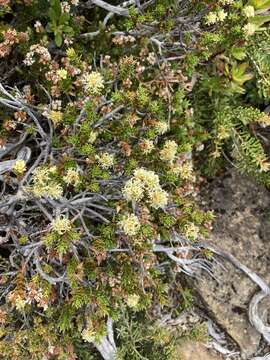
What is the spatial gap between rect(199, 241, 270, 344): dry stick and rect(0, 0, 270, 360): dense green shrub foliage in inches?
10.5

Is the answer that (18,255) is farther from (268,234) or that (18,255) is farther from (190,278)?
(268,234)

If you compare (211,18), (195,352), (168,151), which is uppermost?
(211,18)

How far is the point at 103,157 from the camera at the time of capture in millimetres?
3170

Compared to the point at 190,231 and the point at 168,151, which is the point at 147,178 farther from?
the point at 190,231

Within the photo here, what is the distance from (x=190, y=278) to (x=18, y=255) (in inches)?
56.6

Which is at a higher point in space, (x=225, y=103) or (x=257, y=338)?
(x=225, y=103)

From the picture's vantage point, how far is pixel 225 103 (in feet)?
14.4

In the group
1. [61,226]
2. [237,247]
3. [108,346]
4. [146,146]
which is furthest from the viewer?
[237,247]

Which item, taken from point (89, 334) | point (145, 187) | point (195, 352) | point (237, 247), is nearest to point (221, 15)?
point (145, 187)

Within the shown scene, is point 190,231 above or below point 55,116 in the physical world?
below

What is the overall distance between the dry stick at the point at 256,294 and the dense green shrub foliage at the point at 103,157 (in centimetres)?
27

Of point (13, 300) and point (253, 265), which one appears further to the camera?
point (253, 265)

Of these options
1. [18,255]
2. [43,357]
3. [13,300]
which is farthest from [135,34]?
[43,357]

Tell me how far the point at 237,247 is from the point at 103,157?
5.77 ft
